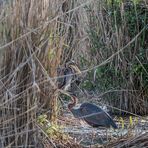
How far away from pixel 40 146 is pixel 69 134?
2.85ft

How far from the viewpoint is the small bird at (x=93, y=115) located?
4.86 metres

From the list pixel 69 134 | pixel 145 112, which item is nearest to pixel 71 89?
pixel 145 112

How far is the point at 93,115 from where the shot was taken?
16.2 feet

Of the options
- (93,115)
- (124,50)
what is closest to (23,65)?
(93,115)

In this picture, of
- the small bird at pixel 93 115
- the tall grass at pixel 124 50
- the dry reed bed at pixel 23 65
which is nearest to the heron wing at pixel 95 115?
the small bird at pixel 93 115

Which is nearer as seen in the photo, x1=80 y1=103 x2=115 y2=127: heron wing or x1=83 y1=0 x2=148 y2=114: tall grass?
x1=80 y1=103 x2=115 y2=127: heron wing

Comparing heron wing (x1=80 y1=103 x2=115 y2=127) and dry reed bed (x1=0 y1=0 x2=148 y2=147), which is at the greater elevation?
dry reed bed (x1=0 y1=0 x2=148 y2=147)

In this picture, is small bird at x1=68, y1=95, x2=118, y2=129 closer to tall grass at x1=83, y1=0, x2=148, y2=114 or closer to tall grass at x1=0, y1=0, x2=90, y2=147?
tall grass at x1=0, y1=0, x2=90, y2=147

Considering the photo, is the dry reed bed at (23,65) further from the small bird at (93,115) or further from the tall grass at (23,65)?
the small bird at (93,115)

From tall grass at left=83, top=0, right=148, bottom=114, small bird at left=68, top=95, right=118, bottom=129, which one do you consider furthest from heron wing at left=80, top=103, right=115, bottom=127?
tall grass at left=83, top=0, right=148, bottom=114

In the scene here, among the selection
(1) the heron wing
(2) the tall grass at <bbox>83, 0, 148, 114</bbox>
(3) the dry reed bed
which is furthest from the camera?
(2) the tall grass at <bbox>83, 0, 148, 114</bbox>

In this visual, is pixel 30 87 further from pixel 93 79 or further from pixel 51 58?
pixel 93 79

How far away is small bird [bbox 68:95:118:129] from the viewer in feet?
Answer: 16.0

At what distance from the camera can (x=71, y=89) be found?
656 centimetres
